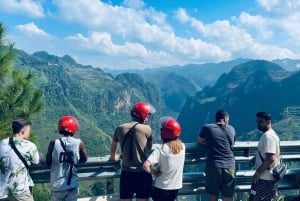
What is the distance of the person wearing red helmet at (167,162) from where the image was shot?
221 inches

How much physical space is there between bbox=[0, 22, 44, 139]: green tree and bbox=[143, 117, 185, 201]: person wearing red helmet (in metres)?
7.44

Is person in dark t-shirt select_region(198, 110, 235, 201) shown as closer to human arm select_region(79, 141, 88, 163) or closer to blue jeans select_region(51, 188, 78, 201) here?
human arm select_region(79, 141, 88, 163)

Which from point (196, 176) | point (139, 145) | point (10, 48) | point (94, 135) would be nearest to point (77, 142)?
point (139, 145)

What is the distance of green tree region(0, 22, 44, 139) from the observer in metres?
11.8

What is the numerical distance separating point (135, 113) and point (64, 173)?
1339 mm

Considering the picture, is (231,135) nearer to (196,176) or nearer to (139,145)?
(196,176)

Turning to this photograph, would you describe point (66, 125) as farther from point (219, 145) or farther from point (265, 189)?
point (265, 189)

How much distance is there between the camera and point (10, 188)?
550 centimetres

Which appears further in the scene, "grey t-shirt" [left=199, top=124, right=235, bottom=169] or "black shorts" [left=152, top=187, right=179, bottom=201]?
"grey t-shirt" [left=199, top=124, right=235, bottom=169]

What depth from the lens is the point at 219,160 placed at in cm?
657

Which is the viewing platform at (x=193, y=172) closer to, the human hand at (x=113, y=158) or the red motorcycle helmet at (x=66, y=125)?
the human hand at (x=113, y=158)

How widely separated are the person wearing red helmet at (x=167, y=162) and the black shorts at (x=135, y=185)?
0.24 meters

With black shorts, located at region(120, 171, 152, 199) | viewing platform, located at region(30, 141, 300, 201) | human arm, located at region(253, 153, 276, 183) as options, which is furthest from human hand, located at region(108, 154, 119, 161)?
human arm, located at region(253, 153, 276, 183)

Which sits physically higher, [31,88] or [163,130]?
[31,88]
